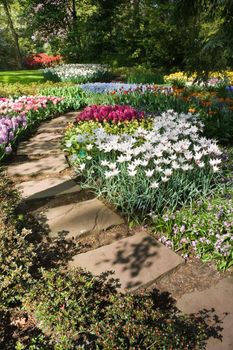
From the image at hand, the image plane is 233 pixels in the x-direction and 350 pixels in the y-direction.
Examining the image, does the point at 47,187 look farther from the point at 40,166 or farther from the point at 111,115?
the point at 111,115

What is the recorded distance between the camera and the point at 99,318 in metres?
2.37

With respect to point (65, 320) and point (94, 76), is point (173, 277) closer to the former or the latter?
point (65, 320)

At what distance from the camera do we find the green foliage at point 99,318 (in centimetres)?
208

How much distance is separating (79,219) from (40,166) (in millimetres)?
1673

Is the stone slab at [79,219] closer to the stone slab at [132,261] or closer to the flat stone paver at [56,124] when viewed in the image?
the stone slab at [132,261]

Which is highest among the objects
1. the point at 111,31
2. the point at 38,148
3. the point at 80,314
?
the point at 111,31

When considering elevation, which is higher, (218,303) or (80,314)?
(80,314)

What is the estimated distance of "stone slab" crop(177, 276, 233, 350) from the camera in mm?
2283

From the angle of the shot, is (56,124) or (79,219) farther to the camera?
(56,124)

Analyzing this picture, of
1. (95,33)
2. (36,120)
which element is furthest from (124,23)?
(36,120)

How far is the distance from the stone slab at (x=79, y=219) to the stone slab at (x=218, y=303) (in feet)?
3.77

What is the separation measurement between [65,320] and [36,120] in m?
5.67

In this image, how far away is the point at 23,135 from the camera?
6.44m

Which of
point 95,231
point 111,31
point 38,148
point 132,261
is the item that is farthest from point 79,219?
point 111,31
